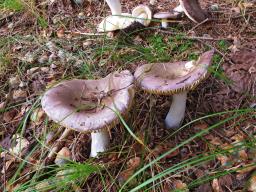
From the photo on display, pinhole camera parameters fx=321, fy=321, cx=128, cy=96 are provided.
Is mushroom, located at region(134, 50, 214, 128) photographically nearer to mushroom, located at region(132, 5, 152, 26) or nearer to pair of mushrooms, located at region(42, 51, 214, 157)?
pair of mushrooms, located at region(42, 51, 214, 157)

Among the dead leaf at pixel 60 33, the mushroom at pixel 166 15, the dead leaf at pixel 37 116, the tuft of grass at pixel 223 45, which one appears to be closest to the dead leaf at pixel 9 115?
the dead leaf at pixel 37 116

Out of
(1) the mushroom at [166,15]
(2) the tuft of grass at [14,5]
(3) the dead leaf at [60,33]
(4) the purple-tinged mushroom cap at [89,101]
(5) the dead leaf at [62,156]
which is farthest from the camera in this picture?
(2) the tuft of grass at [14,5]

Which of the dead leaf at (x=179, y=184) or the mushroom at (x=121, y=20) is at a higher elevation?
the mushroom at (x=121, y=20)

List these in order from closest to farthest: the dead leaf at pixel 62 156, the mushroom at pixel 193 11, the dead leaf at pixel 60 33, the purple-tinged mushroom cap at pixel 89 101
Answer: the purple-tinged mushroom cap at pixel 89 101 < the dead leaf at pixel 62 156 < the mushroom at pixel 193 11 < the dead leaf at pixel 60 33

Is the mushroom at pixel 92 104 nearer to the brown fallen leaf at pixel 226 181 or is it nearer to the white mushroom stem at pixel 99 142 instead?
the white mushroom stem at pixel 99 142

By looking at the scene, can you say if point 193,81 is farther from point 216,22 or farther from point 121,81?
point 216,22

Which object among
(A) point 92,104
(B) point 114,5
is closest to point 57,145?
(A) point 92,104
